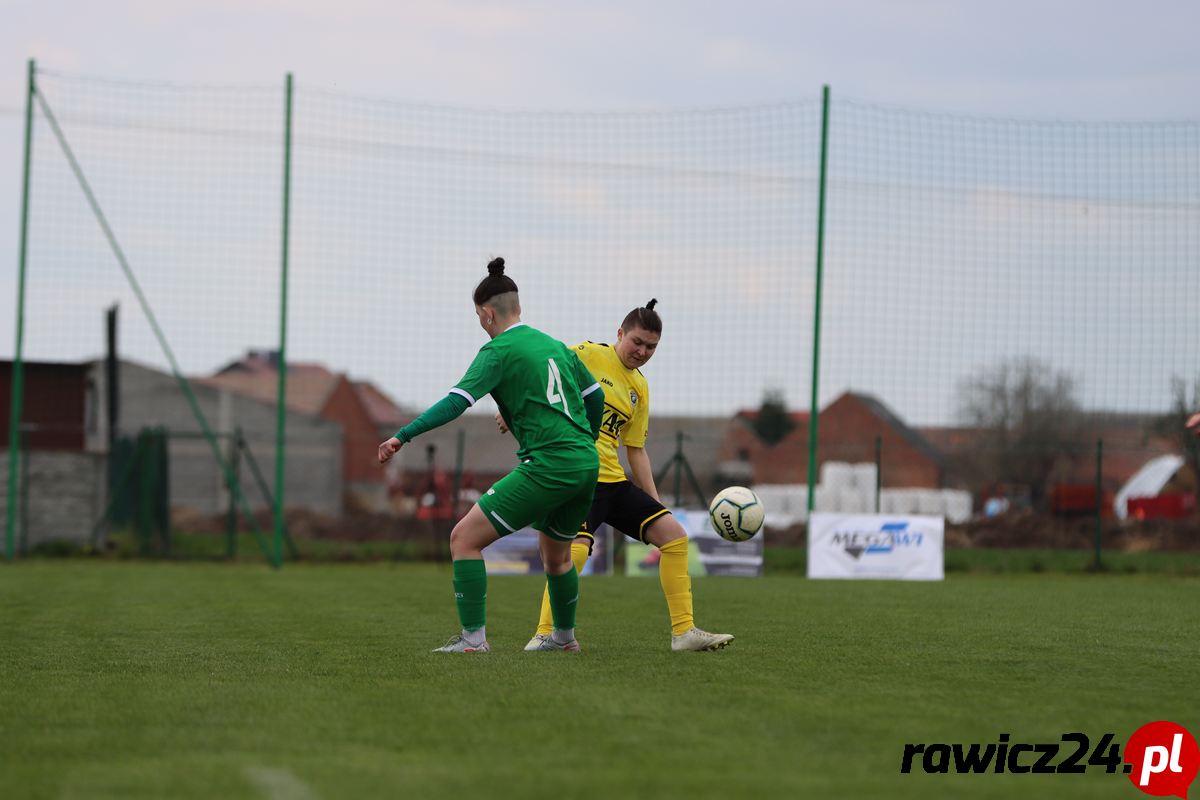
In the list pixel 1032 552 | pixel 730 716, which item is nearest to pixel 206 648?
pixel 730 716

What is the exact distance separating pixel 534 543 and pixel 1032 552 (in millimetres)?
8167

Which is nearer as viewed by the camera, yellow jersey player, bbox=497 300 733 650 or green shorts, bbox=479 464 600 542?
green shorts, bbox=479 464 600 542

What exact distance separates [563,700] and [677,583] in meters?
2.31

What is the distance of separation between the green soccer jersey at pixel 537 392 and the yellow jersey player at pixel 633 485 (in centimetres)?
38

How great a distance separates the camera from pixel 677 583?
25.7ft

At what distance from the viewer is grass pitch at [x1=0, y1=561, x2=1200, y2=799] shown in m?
4.05

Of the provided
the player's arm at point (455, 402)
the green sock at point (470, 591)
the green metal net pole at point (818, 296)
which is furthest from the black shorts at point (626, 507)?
the green metal net pole at point (818, 296)

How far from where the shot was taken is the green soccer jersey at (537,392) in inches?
283

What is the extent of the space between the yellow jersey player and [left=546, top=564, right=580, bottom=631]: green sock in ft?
0.57

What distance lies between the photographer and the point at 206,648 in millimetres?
7949

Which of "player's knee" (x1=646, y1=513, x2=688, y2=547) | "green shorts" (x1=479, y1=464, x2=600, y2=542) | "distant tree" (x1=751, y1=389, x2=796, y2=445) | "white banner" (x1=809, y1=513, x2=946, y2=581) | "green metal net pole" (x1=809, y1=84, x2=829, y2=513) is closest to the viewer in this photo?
"green shorts" (x1=479, y1=464, x2=600, y2=542)

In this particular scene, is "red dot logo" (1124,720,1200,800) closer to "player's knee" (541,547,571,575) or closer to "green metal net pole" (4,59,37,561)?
"player's knee" (541,547,571,575)

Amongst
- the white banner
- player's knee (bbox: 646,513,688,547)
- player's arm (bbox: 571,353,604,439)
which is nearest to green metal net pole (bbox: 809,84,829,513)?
the white banner

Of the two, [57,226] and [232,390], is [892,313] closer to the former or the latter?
[57,226]
